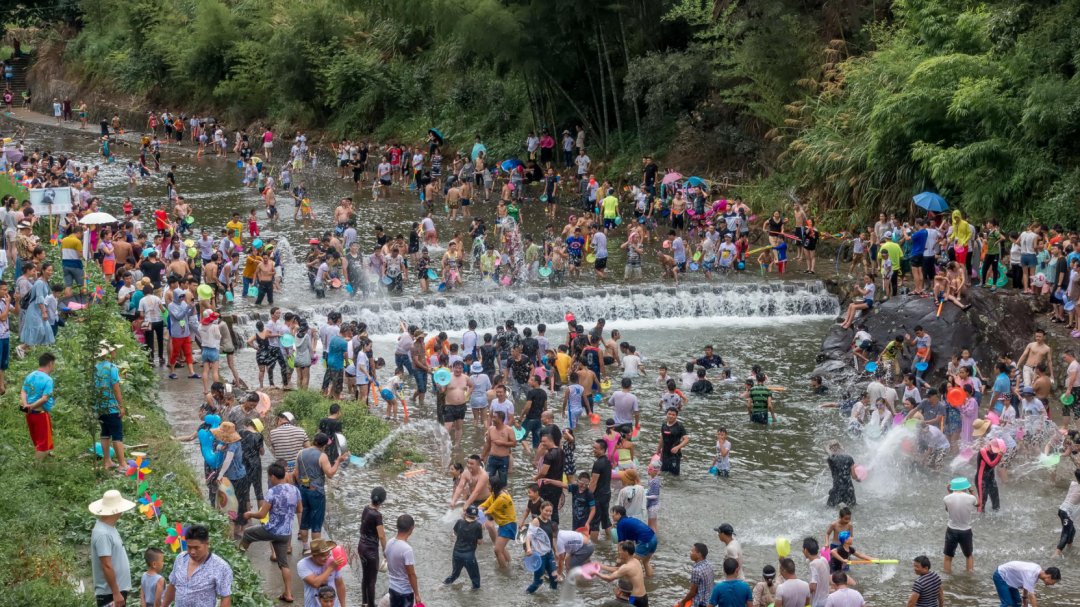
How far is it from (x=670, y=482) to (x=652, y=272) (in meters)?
11.2

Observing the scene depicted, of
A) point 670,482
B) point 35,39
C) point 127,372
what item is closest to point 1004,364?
point 670,482

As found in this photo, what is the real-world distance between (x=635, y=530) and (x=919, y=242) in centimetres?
1243

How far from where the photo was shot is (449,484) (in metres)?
15.7

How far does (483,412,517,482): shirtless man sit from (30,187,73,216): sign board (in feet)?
34.6

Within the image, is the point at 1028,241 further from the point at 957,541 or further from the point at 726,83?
the point at 726,83

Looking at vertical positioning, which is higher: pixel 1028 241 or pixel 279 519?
pixel 1028 241

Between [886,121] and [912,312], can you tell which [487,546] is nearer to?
[912,312]

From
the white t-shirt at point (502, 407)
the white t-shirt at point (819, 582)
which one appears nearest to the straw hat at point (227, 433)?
the white t-shirt at point (502, 407)

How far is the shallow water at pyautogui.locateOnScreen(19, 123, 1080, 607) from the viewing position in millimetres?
13328

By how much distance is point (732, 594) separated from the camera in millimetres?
11133

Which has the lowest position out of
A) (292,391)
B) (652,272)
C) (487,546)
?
(487,546)

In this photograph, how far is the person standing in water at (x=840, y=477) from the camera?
14898 mm

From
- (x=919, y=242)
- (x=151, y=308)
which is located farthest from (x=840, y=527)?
(x=919, y=242)

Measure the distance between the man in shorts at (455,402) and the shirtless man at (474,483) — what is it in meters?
3.22
